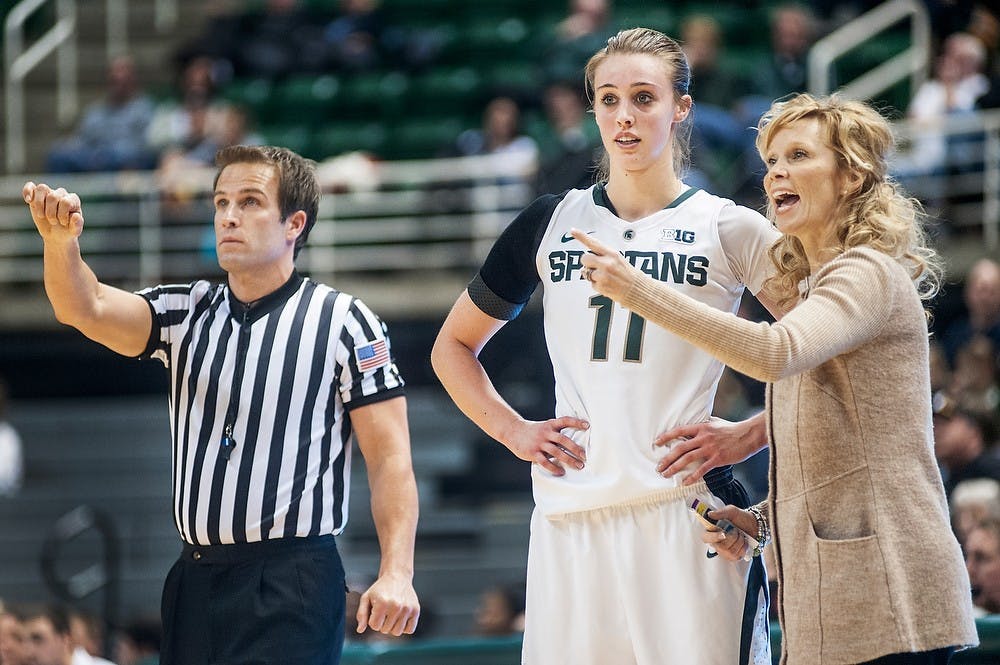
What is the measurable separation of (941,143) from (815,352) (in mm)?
7226

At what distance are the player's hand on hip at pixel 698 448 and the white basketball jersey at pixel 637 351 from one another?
0.12 feet

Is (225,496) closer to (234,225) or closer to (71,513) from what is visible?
(234,225)

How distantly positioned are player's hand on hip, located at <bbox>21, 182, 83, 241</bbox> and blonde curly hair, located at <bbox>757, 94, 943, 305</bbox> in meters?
1.60

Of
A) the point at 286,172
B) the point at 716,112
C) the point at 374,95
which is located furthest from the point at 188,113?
the point at 286,172

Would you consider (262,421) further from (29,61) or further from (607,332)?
(29,61)

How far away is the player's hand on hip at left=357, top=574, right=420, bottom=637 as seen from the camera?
11.3 ft

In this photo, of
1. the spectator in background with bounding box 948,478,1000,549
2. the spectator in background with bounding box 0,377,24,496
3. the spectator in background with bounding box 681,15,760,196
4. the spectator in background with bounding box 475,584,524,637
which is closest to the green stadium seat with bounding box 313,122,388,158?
the spectator in background with bounding box 681,15,760,196

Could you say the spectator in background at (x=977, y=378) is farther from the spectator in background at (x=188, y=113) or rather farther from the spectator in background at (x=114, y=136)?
the spectator in background at (x=114, y=136)

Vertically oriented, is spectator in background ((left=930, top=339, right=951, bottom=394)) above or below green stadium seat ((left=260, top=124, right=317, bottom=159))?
below

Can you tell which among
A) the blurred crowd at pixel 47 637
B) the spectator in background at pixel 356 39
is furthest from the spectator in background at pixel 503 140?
the blurred crowd at pixel 47 637

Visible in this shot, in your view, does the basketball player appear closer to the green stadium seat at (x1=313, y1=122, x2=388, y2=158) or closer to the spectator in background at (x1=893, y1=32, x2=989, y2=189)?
the spectator in background at (x1=893, y1=32, x2=989, y2=189)

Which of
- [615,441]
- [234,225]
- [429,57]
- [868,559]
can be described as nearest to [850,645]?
[868,559]

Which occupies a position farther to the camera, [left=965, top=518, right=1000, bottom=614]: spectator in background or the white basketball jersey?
[left=965, top=518, right=1000, bottom=614]: spectator in background

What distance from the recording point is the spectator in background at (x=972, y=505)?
5727 millimetres
